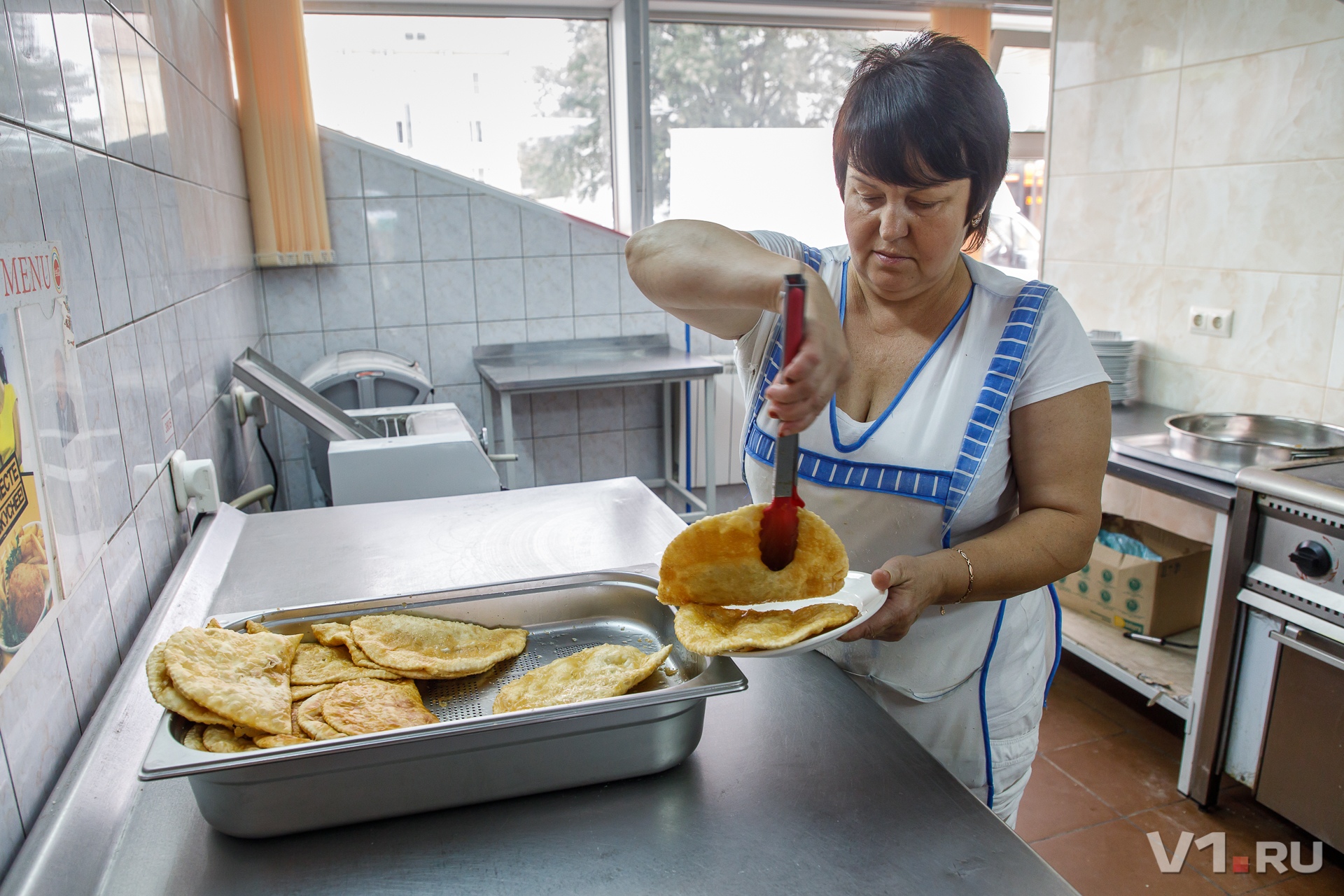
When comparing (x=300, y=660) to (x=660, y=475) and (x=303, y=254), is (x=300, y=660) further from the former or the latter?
(x=660, y=475)

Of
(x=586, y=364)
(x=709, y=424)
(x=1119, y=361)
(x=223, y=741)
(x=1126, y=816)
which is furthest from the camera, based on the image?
(x=586, y=364)

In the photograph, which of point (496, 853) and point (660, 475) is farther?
point (660, 475)

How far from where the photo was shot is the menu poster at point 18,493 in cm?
79

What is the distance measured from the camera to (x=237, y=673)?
0.86 meters

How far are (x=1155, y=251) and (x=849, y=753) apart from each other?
8.13ft

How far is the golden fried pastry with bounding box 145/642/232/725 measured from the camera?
0.78 m

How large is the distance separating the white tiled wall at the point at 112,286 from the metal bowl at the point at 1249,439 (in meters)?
2.31

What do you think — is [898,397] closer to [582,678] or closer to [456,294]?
[582,678]

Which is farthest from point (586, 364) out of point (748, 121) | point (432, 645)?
point (432, 645)

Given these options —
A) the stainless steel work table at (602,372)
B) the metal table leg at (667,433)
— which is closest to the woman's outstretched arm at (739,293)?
the stainless steel work table at (602,372)

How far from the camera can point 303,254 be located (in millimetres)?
3473

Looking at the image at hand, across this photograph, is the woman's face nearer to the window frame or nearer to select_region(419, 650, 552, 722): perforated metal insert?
select_region(419, 650, 552, 722): perforated metal insert

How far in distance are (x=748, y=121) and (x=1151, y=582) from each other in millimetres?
2771

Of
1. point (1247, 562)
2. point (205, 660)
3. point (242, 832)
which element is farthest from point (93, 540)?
point (1247, 562)
